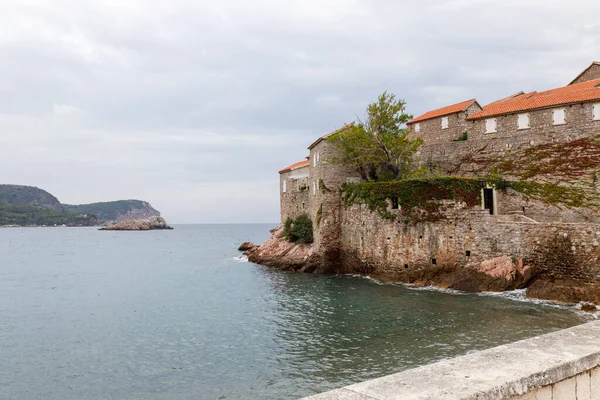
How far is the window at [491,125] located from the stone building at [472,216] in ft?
0.34

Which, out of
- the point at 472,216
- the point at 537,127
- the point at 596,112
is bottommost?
the point at 472,216

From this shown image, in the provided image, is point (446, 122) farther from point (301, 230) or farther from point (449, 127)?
point (301, 230)

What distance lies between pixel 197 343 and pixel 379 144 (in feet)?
83.7

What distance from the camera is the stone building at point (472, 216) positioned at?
2484 centimetres

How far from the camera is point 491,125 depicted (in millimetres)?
43312

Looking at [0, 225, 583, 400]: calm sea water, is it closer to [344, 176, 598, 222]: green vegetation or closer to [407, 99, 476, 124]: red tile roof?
[344, 176, 598, 222]: green vegetation

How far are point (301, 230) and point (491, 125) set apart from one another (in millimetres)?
22431

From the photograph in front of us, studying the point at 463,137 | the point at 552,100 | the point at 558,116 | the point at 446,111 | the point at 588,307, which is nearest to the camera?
the point at 588,307

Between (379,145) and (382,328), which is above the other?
(379,145)

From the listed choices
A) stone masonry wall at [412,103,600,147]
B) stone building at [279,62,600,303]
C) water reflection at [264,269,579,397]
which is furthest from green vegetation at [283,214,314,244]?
stone masonry wall at [412,103,600,147]

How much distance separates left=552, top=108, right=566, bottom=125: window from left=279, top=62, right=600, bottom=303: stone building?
0.08 m

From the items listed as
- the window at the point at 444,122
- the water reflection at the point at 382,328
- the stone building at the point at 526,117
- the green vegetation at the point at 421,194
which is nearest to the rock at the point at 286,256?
the green vegetation at the point at 421,194

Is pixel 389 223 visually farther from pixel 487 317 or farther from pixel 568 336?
pixel 568 336

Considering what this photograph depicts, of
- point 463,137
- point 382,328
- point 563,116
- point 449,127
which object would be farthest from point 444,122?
point 382,328
